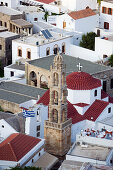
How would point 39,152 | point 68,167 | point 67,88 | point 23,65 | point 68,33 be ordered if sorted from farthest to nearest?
1. point 68,33
2. point 23,65
3. point 67,88
4. point 39,152
5. point 68,167

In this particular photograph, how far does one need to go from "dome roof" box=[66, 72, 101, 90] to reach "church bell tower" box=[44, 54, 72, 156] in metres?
6.25

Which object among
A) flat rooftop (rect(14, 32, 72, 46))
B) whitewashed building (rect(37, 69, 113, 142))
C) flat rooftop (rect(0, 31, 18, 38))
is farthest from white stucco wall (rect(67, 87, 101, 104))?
flat rooftop (rect(0, 31, 18, 38))

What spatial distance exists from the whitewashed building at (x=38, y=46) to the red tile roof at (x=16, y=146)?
3223 centimetres

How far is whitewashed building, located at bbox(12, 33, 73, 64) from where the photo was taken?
12325cm

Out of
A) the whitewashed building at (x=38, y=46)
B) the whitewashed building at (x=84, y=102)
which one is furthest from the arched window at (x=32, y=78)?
the whitewashed building at (x=84, y=102)

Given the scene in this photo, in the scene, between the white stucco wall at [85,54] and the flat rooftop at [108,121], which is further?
the white stucco wall at [85,54]

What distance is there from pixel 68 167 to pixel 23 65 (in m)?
38.7

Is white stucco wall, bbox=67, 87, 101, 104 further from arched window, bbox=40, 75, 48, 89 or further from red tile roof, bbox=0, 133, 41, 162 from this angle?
arched window, bbox=40, 75, 48, 89

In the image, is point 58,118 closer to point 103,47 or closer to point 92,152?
point 92,152

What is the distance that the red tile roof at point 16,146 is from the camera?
88.1 m

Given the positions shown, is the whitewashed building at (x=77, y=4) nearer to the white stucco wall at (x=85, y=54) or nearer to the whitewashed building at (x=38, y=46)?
the whitewashed building at (x=38, y=46)

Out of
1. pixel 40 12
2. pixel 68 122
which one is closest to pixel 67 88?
pixel 68 122

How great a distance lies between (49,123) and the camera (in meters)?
95.9

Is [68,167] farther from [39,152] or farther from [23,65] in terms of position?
[23,65]
